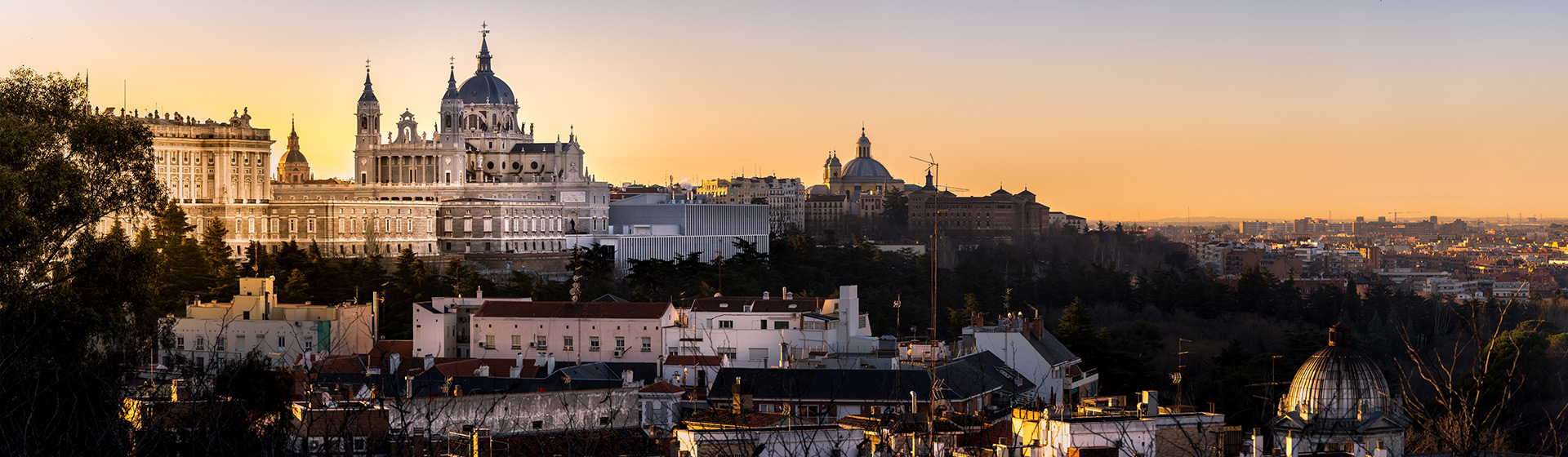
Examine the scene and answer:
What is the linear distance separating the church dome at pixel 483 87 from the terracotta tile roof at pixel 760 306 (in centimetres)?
4856

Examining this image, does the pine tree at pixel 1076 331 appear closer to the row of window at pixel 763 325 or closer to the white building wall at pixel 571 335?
the row of window at pixel 763 325

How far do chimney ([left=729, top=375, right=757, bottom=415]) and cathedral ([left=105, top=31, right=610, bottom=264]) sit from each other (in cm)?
4869

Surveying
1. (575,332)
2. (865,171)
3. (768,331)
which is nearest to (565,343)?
(575,332)

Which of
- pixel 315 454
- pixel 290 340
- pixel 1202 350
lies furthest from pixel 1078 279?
pixel 315 454

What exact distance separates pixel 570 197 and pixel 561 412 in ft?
192

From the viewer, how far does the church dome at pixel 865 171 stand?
166m

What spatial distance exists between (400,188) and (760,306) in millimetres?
42553

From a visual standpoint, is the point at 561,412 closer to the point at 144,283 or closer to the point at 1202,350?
the point at 144,283

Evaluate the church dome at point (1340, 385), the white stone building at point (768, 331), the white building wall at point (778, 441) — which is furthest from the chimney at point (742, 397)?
the white stone building at point (768, 331)

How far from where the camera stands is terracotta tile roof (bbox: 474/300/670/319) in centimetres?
3850

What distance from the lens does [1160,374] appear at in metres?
41.5

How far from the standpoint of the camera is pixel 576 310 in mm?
39000

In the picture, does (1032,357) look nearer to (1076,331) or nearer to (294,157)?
(1076,331)

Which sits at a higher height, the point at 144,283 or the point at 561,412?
the point at 144,283
